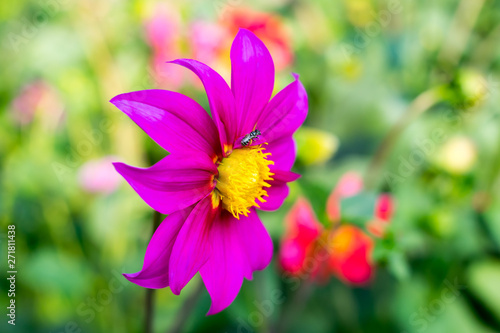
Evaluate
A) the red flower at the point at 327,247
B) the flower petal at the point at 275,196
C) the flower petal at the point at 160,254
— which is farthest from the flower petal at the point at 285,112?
the red flower at the point at 327,247

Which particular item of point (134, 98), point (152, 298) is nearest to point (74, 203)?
point (152, 298)

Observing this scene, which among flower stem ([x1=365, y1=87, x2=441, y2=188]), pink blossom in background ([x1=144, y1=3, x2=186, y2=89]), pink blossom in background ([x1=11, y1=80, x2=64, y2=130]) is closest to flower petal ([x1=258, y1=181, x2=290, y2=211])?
flower stem ([x1=365, y1=87, x2=441, y2=188])

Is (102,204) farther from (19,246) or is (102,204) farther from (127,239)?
(19,246)

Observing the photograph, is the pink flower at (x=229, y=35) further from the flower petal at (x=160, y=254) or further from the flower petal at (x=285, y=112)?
the flower petal at (x=160, y=254)

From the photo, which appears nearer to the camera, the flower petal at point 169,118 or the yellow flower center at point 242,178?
the flower petal at point 169,118

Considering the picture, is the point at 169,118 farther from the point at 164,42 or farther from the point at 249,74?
the point at 164,42

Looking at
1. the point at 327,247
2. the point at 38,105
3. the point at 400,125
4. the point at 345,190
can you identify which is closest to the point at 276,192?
the point at 327,247

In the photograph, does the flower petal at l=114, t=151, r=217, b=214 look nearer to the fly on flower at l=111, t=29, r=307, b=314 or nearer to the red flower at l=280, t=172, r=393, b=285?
the fly on flower at l=111, t=29, r=307, b=314
